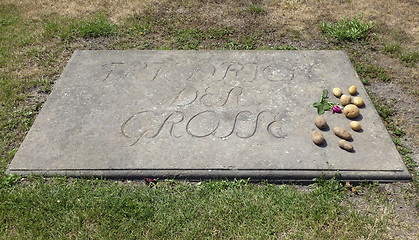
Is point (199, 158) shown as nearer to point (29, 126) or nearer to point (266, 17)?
point (29, 126)

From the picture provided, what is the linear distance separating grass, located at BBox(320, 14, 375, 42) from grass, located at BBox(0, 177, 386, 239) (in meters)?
2.68

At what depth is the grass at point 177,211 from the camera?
2.76m

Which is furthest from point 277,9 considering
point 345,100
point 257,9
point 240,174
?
point 240,174

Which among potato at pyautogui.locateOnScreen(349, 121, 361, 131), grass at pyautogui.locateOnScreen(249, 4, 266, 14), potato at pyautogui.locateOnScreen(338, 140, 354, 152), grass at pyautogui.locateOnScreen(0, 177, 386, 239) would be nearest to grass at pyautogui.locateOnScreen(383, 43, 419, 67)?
potato at pyautogui.locateOnScreen(349, 121, 361, 131)

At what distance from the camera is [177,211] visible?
2896mm

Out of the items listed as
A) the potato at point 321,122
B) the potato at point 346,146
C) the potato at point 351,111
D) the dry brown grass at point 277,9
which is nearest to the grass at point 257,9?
the dry brown grass at point 277,9

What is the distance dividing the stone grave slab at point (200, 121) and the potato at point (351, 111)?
6cm

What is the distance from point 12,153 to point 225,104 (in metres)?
2.00

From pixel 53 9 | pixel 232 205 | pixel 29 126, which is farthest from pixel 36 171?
pixel 53 9

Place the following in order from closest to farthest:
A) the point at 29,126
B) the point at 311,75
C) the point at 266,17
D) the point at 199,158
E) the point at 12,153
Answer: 1. the point at 199,158
2. the point at 12,153
3. the point at 29,126
4. the point at 311,75
5. the point at 266,17

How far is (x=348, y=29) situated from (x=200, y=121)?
281 cm

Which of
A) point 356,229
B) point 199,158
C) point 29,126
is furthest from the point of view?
point 29,126

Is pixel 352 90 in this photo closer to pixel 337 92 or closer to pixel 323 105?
pixel 337 92

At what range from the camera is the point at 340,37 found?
5059 millimetres
